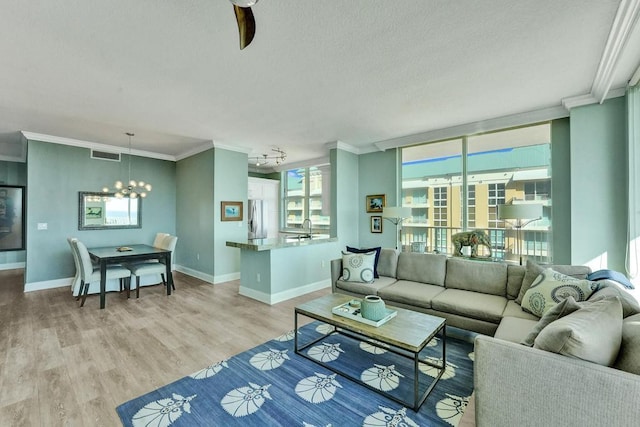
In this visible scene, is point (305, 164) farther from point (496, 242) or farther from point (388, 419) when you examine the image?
point (388, 419)

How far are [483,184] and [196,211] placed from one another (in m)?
5.50

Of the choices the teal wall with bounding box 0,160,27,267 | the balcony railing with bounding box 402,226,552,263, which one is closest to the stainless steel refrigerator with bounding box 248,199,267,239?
the balcony railing with bounding box 402,226,552,263

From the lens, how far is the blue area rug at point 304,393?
182cm

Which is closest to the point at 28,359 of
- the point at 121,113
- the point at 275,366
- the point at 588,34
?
the point at 275,366

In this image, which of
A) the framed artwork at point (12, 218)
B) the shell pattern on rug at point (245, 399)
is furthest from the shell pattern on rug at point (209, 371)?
the framed artwork at point (12, 218)

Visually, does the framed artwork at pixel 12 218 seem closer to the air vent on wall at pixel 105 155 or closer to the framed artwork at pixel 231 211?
the air vent on wall at pixel 105 155

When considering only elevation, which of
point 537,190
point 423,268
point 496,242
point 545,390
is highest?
point 537,190

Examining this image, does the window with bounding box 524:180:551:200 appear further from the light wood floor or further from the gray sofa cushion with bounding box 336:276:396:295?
the light wood floor

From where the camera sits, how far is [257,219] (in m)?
7.50

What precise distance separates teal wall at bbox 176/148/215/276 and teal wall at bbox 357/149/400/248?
9.99 feet

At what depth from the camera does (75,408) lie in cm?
191

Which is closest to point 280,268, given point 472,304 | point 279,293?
point 279,293

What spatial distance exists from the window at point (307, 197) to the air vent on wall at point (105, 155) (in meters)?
4.22

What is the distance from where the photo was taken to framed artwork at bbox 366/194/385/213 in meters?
5.62
